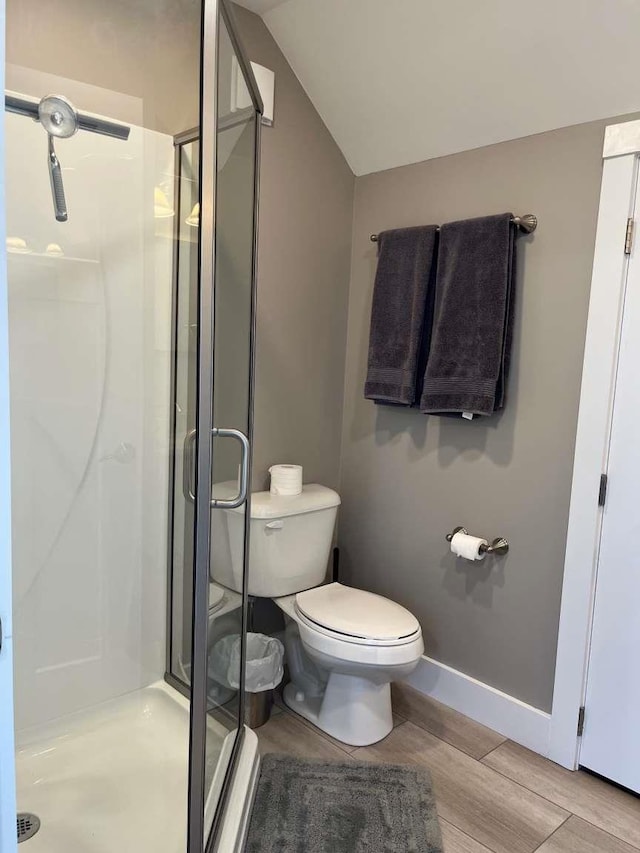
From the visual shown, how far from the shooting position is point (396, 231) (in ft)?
7.73

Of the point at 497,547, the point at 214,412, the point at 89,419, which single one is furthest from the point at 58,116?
the point at 497,547

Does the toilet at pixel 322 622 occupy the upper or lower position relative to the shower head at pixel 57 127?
lower

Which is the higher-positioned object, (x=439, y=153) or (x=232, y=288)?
(x=439, y=153)

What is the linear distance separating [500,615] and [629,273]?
1253 millimetres

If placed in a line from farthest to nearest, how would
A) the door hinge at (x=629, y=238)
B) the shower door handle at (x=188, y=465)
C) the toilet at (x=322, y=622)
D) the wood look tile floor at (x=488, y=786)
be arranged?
the toilet at (x=322, y=622) < the door hinge at (x=629, y=238) < the wood look tile floor at (x=488, y=786) < the shower door handle at (x=188, y=465)

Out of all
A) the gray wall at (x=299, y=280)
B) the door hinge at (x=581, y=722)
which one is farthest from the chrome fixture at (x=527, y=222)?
the door hinge at (x=581, y=722)

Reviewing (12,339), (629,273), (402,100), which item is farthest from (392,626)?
(402,100)

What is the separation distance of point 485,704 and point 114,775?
4.34 feet

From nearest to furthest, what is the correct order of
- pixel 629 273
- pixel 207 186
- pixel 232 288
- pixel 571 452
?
1. pixel 207 186
2. pixel 232 288
3. pixel 629 273
4. pixel 571 452

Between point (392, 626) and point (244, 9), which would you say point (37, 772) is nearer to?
point (392, 626)

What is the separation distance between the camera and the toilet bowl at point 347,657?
6.41 ft

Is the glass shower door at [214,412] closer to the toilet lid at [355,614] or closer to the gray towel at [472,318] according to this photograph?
the toilet lid at [355,614]

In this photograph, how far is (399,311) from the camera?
7.68 ft

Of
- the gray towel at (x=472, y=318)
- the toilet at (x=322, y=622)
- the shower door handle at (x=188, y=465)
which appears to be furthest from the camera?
the gray towel at (x=472, y=318)
